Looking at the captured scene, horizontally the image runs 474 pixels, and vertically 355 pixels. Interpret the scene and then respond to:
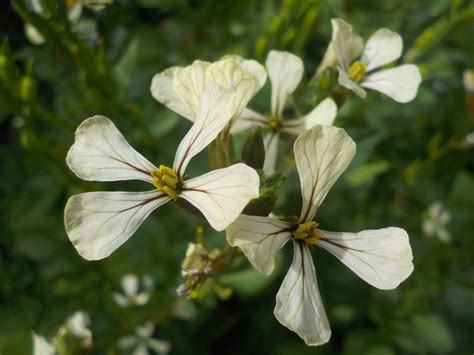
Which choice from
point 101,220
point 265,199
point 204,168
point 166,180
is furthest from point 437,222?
point 101,220

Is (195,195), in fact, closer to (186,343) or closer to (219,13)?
(186,343)

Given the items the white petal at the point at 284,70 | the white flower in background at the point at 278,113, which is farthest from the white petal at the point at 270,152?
the white petal at the point at 284,70

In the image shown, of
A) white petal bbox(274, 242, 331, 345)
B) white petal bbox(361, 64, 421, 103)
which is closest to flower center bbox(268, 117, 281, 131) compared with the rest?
white petal bbox(361, 64, 421, 103)

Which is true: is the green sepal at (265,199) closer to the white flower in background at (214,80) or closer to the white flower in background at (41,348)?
the white flower in background at (214,80)

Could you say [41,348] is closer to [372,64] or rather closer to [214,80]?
[214,80]

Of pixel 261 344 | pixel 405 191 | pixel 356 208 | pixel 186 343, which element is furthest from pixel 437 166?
pixel 186 343

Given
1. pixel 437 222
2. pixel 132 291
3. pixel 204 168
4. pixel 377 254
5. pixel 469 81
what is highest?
pixel 377 254
